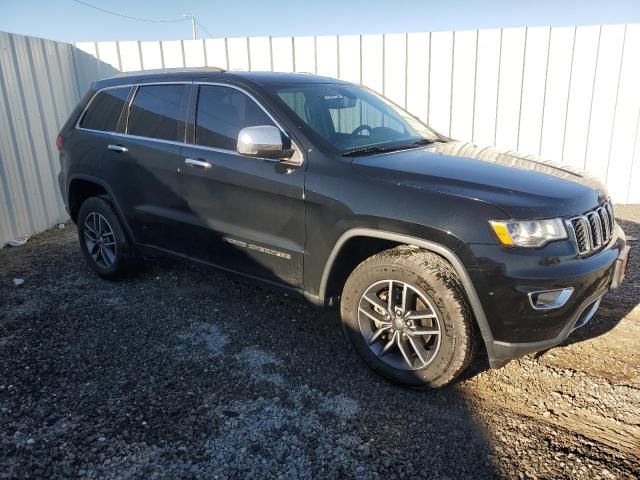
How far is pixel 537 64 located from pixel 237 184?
554cm

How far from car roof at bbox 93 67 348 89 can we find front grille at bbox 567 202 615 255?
2.20 metres

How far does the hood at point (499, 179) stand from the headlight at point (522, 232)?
4 cm

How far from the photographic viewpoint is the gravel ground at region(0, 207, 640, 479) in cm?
247

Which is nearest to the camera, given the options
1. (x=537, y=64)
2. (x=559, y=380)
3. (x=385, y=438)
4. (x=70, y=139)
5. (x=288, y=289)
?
(x=385, y=438)

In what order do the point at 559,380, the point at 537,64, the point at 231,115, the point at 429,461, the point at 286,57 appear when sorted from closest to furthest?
the point at 429,461
the point at 559,380
the point at 231,115
the point at 537,64
the point at 286,57

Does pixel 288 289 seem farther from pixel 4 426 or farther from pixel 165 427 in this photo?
pixel 4 426

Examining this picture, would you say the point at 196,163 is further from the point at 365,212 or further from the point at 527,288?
the point at 527,288

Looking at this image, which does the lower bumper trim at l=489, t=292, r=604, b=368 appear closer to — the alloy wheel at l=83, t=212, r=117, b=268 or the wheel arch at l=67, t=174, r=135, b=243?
the wheel arch at l=67, t=174, r=135, b=243

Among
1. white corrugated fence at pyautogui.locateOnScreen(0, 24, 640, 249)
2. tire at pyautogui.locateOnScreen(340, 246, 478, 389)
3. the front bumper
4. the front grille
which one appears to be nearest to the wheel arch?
white corrugated fence at pyautogui.locateOnScreen(0, 24, 640, 249)

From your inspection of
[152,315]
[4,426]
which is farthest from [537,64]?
[4,426]

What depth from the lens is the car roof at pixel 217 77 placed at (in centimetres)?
369

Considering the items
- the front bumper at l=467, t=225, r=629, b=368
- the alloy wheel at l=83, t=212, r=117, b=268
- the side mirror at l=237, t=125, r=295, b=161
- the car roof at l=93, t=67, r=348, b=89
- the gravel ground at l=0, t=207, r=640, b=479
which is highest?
the car roof at l=93, t=67, r=348, b=89

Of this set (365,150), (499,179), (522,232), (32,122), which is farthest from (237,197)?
(32,122)

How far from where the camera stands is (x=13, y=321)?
4059mm
